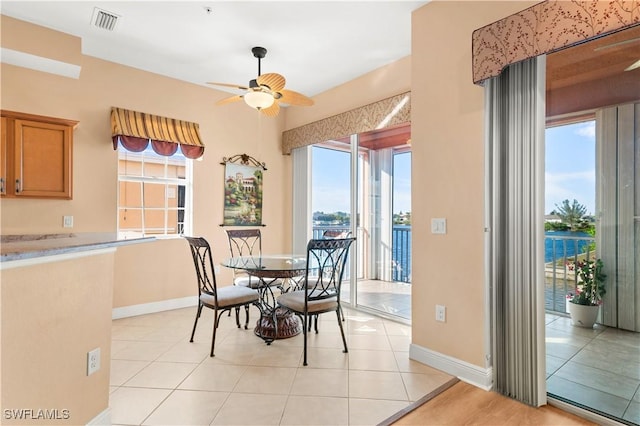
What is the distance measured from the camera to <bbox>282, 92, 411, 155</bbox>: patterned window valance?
3.52 meters

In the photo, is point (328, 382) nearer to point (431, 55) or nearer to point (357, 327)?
point (357, 327)

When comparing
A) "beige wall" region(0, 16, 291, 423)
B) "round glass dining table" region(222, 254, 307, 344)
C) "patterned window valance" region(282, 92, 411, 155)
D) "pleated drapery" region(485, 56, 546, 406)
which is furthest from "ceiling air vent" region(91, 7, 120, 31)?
"pleated drapery" region(485, 56, 546, 406)

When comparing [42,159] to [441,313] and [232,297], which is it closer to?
[232,297]

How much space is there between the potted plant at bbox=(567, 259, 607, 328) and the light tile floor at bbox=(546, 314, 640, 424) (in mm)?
59

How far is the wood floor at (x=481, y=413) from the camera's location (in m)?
1.94

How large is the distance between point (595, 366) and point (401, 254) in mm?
2097

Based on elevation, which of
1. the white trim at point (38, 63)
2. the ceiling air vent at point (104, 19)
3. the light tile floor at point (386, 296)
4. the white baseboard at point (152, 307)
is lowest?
the white baseboard at point (152, 307)

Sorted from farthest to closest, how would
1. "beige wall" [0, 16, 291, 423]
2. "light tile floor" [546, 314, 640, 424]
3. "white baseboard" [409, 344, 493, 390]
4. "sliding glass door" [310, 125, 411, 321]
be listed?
"sliding glass door" [310, 125, 411, 321] → "white baseboard" [409, 344, 493, 390] → "light tile floor" [546, 314, 640, 424] → "beige wall" [0, 16, 291, 423]

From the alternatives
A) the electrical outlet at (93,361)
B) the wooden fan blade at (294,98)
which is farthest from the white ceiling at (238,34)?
the electrical outlet at (93,361)

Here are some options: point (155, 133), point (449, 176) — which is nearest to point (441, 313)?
point (449, 176)

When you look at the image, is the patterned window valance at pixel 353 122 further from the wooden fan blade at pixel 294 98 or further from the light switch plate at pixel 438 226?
the light switch plate at pixel 438 226

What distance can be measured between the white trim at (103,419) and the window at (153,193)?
98.1 inches

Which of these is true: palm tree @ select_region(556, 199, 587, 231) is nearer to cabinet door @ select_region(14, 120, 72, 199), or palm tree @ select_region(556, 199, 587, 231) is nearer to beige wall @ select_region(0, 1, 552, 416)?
beige wall @ select_region(0, 1, 552, 416)

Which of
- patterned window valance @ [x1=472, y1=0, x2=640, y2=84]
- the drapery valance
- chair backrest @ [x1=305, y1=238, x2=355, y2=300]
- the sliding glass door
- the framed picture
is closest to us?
patterned window valance @ [x1=472, y1=0, x2=640, y2=84]
